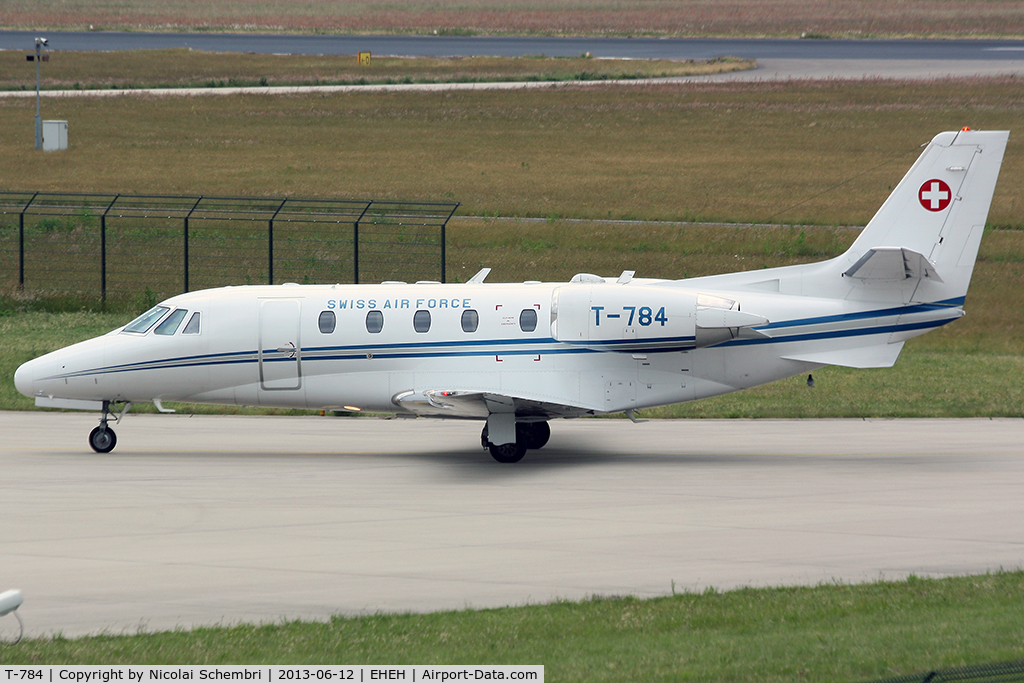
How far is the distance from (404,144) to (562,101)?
517 inches

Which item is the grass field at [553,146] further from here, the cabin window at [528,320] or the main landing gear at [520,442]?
the cabin window at [528,320]

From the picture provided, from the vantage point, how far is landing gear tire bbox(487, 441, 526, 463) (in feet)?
67.2

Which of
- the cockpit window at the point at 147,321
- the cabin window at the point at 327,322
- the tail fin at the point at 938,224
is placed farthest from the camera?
the cockpit window at the point at 147,321

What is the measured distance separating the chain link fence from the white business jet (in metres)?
14.5

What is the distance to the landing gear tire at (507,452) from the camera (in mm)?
20469

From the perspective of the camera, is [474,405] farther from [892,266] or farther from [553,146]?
[553,146]

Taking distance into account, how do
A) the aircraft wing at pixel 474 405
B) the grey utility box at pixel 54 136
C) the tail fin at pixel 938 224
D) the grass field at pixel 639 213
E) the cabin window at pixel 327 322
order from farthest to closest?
the grey utility box at pixel 54 136, the cabin window at pixel 327 322, the tail fin at pixel 938 224, the aircraft wing at pixel 474 405, the grass field at pixel 639 213

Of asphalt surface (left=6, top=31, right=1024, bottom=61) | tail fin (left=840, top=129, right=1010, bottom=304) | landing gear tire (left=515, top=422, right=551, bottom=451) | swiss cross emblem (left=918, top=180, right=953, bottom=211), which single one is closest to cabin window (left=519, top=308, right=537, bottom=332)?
landing gear tire (left=515, top=422, right=551, bottom=451)

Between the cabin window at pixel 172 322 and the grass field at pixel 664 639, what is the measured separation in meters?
10.9

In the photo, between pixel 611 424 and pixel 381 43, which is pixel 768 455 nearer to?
pixel 611 424

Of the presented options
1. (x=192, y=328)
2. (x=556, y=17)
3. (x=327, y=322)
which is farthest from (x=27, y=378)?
Result: (x=556, y=17)

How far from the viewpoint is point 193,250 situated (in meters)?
41.5

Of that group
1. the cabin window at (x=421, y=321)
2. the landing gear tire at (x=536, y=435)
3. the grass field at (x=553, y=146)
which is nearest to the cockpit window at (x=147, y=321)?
the cabin window at (x=421, y=321)

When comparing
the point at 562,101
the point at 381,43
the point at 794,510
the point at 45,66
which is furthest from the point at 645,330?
the point at 381,43
